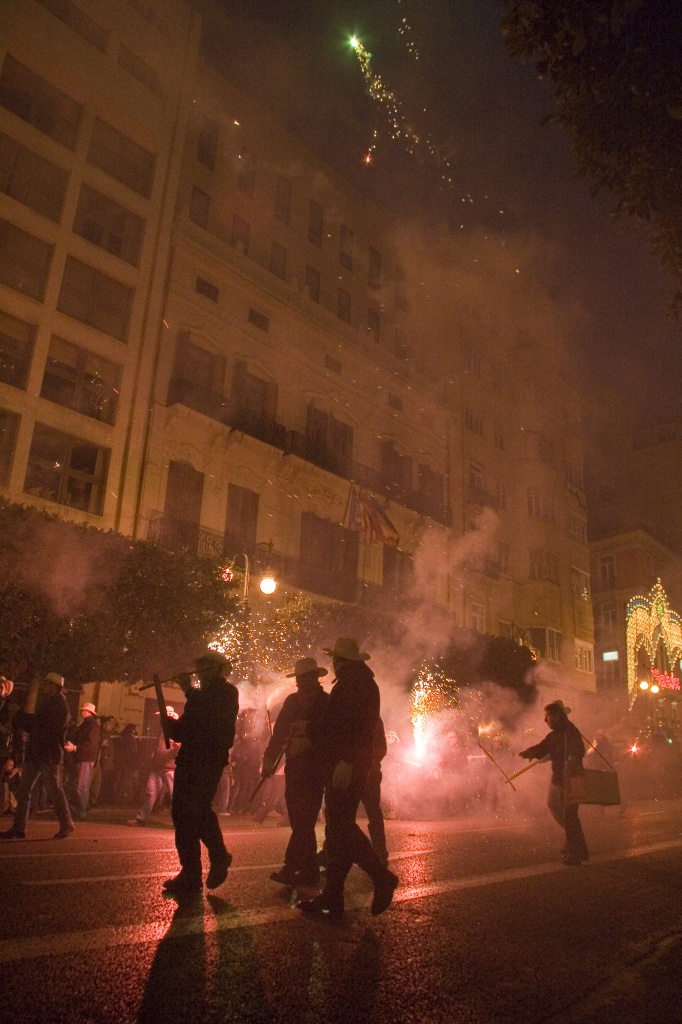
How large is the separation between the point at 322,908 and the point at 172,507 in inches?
645

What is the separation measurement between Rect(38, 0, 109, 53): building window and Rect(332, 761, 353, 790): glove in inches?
885

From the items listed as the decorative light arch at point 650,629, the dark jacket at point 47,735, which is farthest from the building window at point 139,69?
the decorative light arch at point 650,629

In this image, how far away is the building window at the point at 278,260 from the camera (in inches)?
965

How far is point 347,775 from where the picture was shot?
4.28 meters

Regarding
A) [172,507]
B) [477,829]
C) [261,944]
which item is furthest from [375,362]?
[261,944]

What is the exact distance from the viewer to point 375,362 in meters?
27.1

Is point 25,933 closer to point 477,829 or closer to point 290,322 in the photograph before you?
point 477,829

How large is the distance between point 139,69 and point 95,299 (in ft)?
24.2

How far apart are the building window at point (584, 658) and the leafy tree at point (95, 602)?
24068mm

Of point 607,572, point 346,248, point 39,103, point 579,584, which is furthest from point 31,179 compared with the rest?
point 607,572

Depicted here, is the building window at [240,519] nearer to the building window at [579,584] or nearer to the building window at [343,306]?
the building window at [343,306]

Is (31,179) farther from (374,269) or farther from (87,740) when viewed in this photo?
(87,740)

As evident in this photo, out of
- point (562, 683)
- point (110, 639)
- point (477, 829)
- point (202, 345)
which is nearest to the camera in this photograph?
point (477, 829)

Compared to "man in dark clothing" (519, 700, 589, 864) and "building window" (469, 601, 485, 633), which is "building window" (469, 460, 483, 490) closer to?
"building window" (469, 601, 485, 633)
